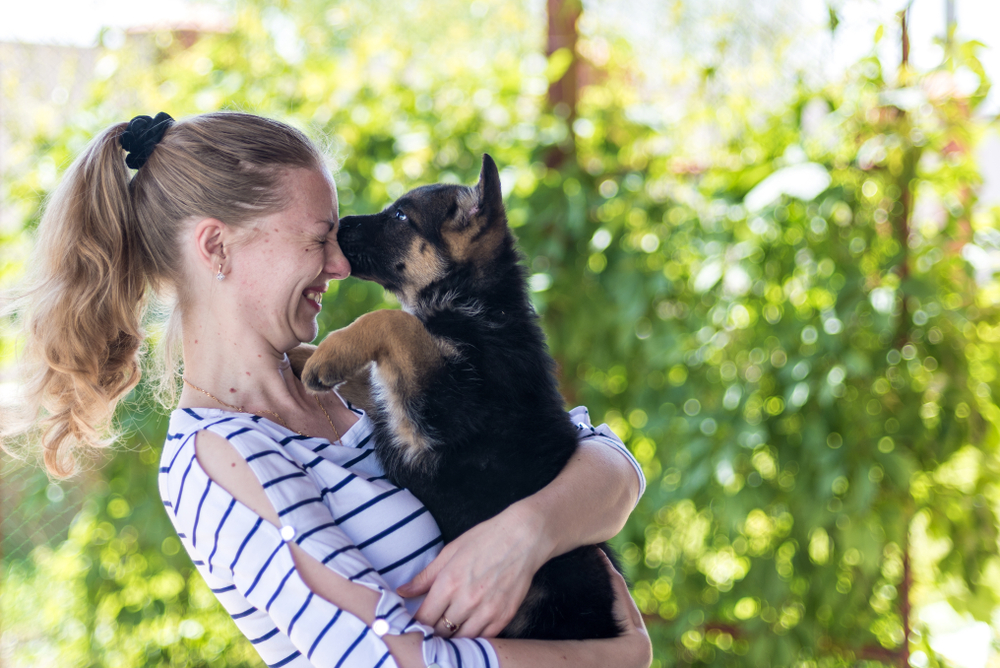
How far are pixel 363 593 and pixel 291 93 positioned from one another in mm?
2733

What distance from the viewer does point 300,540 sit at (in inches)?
45.7

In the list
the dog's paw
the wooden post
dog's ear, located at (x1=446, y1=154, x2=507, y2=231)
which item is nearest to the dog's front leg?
the dog's paw

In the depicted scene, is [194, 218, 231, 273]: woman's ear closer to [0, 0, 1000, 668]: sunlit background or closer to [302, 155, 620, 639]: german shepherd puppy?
[302, 155, 620, 639]: german shepherd puppy

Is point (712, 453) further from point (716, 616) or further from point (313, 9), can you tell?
point (313, 9)

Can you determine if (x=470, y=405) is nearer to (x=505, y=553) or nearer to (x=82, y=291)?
(x=505, y=553)

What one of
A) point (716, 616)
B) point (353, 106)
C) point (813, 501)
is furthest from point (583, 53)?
point (716, 616)

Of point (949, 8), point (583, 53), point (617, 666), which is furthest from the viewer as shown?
point (583, 53)

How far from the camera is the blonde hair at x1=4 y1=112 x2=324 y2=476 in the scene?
148 cm

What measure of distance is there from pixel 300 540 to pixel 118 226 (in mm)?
840

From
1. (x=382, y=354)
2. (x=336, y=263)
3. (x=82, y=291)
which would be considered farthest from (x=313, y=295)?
(x=82, y=291)

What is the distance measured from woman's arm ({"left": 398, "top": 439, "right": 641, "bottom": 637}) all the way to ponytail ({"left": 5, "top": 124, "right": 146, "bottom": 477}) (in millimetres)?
913

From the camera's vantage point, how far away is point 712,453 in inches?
106

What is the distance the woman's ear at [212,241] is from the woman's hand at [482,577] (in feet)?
2.55

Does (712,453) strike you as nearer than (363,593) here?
No
